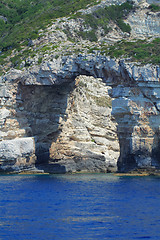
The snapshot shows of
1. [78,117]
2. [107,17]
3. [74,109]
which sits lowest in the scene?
[78,117]

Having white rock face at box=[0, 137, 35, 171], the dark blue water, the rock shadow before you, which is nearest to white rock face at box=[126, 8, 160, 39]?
the rock shadow

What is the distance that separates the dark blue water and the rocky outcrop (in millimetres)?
7938

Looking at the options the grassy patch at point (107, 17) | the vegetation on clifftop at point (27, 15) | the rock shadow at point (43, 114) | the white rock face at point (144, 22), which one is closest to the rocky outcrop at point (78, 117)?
the rock shadow at point (43, 114)

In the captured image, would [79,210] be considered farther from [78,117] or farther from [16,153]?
[78,117]

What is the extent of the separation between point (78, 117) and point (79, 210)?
108ft

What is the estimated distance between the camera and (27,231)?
25.3m

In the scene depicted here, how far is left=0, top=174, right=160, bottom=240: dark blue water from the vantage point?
25.2m

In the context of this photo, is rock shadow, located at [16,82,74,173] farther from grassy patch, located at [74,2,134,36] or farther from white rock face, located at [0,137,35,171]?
grassy patch, located at [74,2,134,36]

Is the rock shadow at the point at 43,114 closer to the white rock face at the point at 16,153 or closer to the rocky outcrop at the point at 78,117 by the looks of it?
the rocky outcrop at the point at 78,117

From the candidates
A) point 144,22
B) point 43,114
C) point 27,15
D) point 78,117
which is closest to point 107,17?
point 144,22

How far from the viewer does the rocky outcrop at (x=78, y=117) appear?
173 feet

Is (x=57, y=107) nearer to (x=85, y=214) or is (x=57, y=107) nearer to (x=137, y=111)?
(x=137, y=111)

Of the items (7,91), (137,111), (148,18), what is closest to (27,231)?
(137,111)

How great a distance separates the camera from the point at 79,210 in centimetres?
3120
